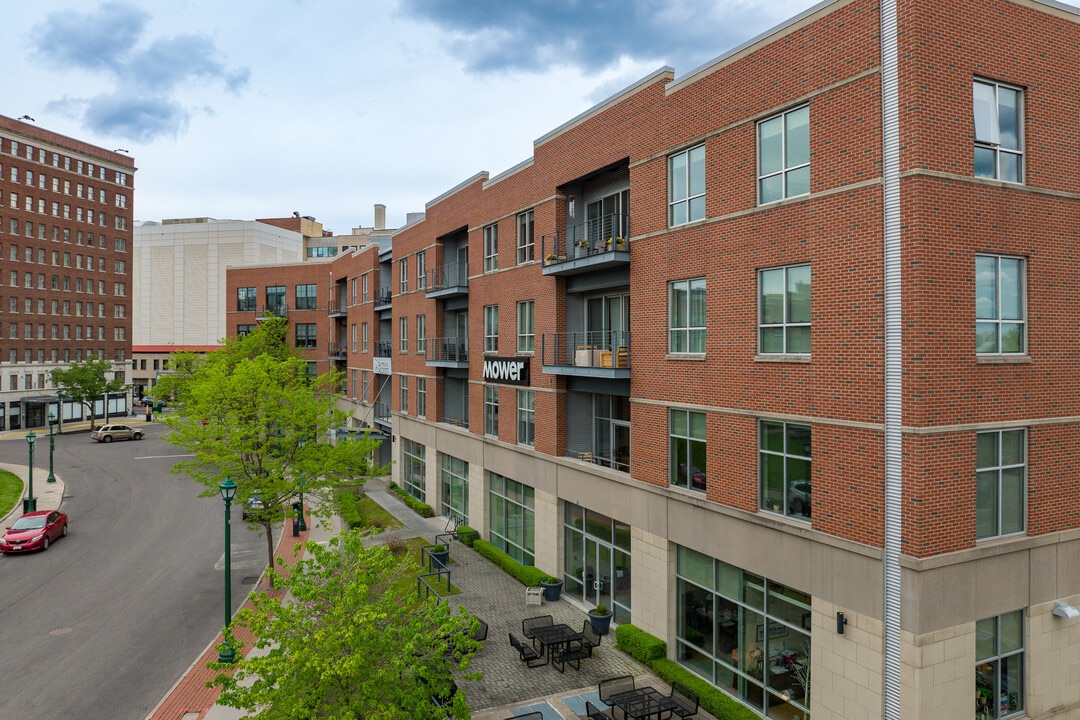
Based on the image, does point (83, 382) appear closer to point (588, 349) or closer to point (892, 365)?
point (588, 349)

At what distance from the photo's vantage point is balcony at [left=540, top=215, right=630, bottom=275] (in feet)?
63.2

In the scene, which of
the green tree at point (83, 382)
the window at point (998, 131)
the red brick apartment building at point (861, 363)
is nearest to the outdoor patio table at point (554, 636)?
the red brick apartment building at point (861, 363)

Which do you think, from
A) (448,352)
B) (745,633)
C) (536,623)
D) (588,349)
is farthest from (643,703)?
(448,352)

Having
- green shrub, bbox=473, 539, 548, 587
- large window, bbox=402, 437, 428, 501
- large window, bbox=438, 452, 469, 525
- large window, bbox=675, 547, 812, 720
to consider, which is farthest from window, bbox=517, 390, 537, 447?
large window, bbox=402, 437, 428, 501

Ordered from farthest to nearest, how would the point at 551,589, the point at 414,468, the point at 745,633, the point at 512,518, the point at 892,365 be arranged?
the point at 414,468 < the point at 512,518 < the point at 551,589 < the point at 745,633 < the point at 892,365

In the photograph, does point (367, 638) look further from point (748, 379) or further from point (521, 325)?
point (521, 325)

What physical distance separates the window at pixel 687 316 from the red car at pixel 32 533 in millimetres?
26526

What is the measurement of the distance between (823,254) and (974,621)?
23.7 feet

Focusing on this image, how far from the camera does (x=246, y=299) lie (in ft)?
212

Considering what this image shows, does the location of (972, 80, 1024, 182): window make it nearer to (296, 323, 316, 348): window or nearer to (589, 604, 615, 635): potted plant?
(589, 604, 615, 635): potted plant

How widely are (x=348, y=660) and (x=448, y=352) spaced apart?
22714 mm

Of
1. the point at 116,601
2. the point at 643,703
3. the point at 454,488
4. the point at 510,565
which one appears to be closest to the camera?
the point at 643,703

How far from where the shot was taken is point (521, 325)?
2516 cm

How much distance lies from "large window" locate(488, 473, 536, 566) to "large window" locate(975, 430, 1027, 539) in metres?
14.9
